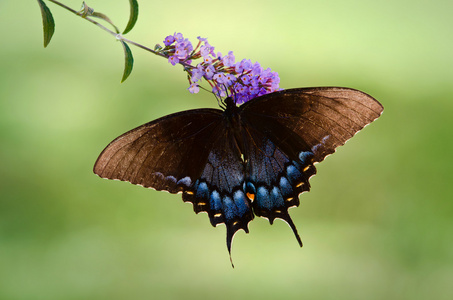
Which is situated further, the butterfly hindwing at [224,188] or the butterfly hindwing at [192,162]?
the butterfly hindwing at [224,188]

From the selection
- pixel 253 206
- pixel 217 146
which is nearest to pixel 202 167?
pixel 217 146

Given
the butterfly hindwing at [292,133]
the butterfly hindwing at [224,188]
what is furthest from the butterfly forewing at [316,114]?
the butterfly hindwing at [224,188]

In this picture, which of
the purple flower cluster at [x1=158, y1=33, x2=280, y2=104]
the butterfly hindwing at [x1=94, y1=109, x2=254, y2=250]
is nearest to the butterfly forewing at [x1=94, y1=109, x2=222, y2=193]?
the butterfly hindwing at [x1=94, y1=109, x2=254, y2=250]

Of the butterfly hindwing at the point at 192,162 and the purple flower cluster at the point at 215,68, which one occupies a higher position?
the purple flower cluster at the point at 215,68

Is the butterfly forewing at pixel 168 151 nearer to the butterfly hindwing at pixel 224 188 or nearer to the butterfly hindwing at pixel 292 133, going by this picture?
the butterfly hindwing at pixel 224 188

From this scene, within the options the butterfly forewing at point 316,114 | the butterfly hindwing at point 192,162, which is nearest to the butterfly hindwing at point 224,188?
the butterfly hindwing at point 192,162

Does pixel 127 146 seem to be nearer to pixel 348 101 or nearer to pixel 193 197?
pixel 193 197

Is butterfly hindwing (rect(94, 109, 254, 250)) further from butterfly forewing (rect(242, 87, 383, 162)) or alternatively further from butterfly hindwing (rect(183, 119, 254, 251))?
butterfly forewing (rect(242, 87, 383, 162))

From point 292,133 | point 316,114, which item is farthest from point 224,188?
point 316,114
